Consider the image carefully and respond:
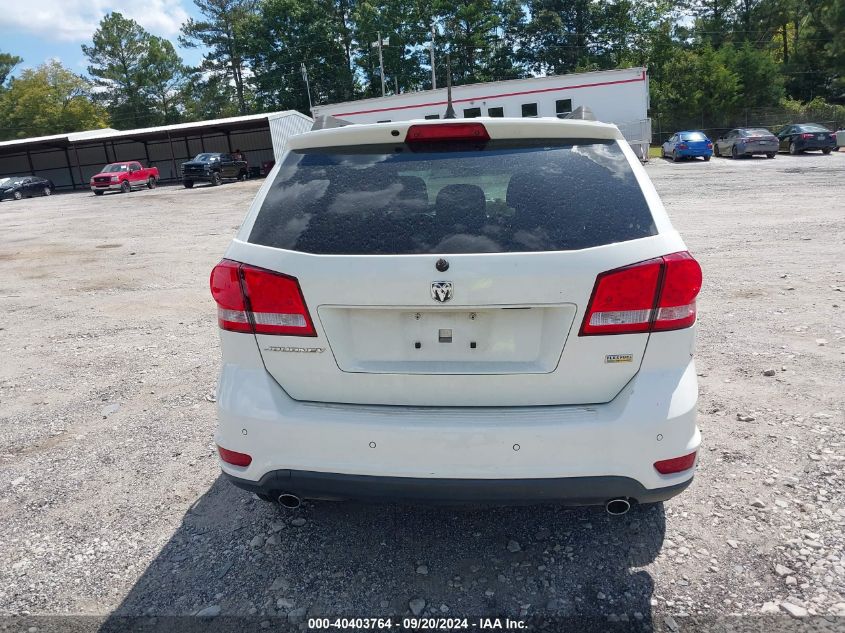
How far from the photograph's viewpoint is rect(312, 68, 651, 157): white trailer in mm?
31938

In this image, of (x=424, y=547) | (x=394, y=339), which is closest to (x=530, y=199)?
(x=394, y=339)

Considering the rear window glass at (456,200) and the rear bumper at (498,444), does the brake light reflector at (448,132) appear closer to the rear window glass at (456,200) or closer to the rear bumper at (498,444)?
the rear window glass at (456,200)

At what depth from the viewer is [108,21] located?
75500 mm

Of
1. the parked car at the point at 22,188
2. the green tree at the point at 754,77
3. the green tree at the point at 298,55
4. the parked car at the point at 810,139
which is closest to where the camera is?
the parked car at the point at 810,139

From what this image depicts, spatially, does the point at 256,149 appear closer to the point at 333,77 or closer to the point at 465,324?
the point at 333,77

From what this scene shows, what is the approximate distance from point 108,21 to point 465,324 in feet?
301

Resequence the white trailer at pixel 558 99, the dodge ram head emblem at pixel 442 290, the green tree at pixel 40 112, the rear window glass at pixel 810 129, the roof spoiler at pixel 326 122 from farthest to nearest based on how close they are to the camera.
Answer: the green tree at pixel 40 112, the white trailer at pixel 558 99, the rear window glass at pixel 810 129, the roof spoiler at pixel 326 122, the dodge ram head emblem at pixel 442 290

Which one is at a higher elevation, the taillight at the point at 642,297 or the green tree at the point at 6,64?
the green tree at the point at 6,64

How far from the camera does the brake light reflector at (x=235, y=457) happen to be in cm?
244

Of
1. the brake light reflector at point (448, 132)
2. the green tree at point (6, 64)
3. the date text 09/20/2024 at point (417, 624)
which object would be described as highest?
the green tree at point (6, 64)

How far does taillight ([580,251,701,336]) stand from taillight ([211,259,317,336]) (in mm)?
1103

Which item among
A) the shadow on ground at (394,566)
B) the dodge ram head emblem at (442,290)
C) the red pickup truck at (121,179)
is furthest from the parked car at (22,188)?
the dodge ram head emblem at (442,290)

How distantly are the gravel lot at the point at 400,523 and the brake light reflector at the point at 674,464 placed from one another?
57 centimetres

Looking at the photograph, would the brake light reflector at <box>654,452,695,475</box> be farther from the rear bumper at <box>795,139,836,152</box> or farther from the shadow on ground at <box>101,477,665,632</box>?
the rear bumper at <box>795,139,836,152</box>
